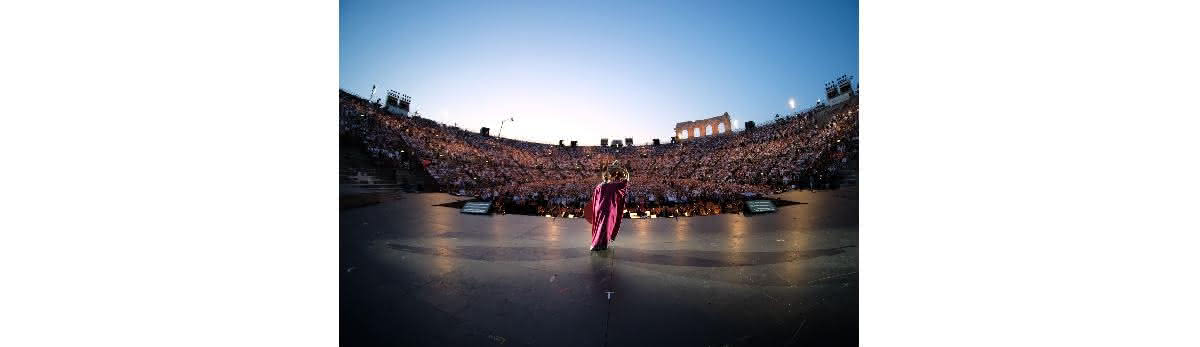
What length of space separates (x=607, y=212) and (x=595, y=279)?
96cm

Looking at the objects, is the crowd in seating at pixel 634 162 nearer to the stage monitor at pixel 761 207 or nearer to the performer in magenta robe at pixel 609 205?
the performer in magenta robe at pixel 609 205

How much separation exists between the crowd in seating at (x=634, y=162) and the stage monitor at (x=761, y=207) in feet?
0.79

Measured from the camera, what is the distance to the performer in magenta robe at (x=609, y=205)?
378 cm

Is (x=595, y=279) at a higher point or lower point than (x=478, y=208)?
lower

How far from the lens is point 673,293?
2.71m

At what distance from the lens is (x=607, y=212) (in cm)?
379

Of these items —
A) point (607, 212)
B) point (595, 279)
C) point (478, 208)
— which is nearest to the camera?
point (595, 279)

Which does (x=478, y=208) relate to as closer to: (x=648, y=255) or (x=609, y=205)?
(x=609, y=205)

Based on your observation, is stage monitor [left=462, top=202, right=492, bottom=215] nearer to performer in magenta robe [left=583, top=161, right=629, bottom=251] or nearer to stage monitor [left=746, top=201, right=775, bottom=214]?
performer in magenta robe [left=583, top=161, right=629, bottom=251]

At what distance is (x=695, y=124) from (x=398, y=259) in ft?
10.8

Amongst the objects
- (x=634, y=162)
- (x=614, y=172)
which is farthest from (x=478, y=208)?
(x=634, y=162)

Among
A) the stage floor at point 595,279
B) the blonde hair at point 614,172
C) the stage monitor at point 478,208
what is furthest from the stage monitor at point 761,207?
the stage monitor at point 478,208

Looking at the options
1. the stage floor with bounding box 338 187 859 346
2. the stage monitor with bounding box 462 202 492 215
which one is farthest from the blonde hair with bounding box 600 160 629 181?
the stage monitor with bounding box 462 202 492 215

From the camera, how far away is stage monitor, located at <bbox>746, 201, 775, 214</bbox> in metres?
4.55
